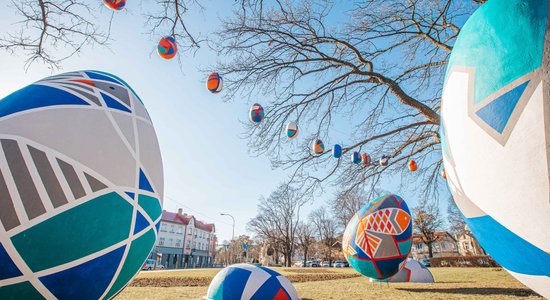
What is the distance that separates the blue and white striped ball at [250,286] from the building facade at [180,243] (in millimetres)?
52055

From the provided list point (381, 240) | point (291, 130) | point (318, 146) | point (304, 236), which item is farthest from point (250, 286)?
point (304, 236)

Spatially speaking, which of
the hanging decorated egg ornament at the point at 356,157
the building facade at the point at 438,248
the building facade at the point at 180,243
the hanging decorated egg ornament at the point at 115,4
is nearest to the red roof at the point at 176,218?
the building facade at the point at 180,243

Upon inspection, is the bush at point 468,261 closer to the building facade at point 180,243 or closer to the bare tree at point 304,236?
the bare tree at point 304,236

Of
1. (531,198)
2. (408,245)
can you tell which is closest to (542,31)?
(531,198)

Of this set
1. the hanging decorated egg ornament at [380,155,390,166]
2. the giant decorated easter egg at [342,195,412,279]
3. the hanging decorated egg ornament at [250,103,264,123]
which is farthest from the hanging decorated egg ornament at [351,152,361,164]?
the hanging decorated egg ornament at [250,103,264,123]

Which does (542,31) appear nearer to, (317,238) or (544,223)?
(544,223)

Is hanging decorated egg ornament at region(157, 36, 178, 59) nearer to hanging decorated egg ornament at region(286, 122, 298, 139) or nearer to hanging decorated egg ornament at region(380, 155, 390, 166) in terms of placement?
hanging decorated egg ornament at region(286, 122, 298, 139)

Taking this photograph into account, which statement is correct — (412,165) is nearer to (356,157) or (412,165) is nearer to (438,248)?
(356,157)

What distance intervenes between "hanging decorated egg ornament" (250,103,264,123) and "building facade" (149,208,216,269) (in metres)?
50.5

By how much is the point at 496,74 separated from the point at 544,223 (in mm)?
829

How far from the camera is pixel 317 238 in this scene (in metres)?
63.9

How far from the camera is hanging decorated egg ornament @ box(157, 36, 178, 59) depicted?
5293mm

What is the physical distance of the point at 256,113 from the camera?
733cm

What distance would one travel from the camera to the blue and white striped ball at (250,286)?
3949 millimetres
